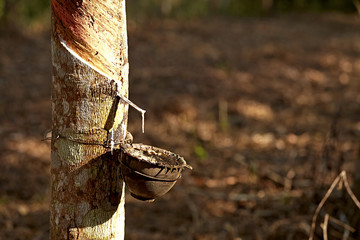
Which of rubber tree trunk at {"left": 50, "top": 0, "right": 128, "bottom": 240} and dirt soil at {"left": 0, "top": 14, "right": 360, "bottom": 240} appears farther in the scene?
dirt soil at {"left": 0, "top": 14, "right": 360, "bottom": 240}

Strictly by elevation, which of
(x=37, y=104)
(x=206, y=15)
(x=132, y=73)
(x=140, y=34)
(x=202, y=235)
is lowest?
(x=202, y=235)

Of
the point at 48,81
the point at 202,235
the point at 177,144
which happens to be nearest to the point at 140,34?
the point at 48,81

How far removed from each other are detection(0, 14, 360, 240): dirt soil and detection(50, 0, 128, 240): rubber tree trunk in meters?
2.02

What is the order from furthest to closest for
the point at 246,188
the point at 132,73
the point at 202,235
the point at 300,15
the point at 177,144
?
the point at 300,15
the point at 132,73
the point at 177,144
the point at 246,188
the point at 202,235

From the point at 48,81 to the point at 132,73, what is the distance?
5.12ft

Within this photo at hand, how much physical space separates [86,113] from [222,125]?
4.73 m

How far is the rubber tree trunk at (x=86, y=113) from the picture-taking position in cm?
189

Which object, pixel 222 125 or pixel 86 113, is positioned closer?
pixel 86 113

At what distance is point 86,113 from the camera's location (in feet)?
6.32

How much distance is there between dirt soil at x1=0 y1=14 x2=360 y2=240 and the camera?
409 centimetres

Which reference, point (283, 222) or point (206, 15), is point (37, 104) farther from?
point (206, 15)

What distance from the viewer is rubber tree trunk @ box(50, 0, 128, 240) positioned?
6.20 ft

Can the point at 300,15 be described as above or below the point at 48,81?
above

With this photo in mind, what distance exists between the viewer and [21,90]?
715 centimetres
